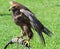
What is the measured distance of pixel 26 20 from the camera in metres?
5.55

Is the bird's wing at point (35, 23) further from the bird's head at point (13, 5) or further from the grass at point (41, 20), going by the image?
the grass at point (41, 20)

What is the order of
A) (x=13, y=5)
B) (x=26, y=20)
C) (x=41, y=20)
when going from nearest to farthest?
1. (x=13, y=5)
2. (x=26, y=20)
3. (x=41, y=20)

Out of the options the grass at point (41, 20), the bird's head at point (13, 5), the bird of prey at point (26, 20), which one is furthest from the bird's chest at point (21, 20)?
the grass at point (41, 20)

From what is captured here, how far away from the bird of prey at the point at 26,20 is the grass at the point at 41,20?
3.45ft

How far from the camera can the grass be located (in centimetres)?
1053

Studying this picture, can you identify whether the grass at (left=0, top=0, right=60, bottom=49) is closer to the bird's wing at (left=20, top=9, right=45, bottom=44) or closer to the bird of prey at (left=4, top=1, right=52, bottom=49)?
the bird of prey at (left=4, top=1, right=52, bottom=49)

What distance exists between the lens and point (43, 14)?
55.5 feet

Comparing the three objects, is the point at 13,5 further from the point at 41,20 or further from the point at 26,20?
the point at 41,20

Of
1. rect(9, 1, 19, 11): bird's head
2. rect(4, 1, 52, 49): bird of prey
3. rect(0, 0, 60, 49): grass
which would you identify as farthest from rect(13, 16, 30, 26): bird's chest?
rect(0, 0, 60, 49): grass

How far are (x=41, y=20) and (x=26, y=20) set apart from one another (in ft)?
31.6

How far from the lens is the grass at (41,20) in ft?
34.6

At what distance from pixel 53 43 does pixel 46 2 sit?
10.5 metres

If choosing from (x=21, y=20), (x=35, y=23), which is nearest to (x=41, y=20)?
(x=21, y=20)

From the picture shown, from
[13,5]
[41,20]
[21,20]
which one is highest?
[13,5]
